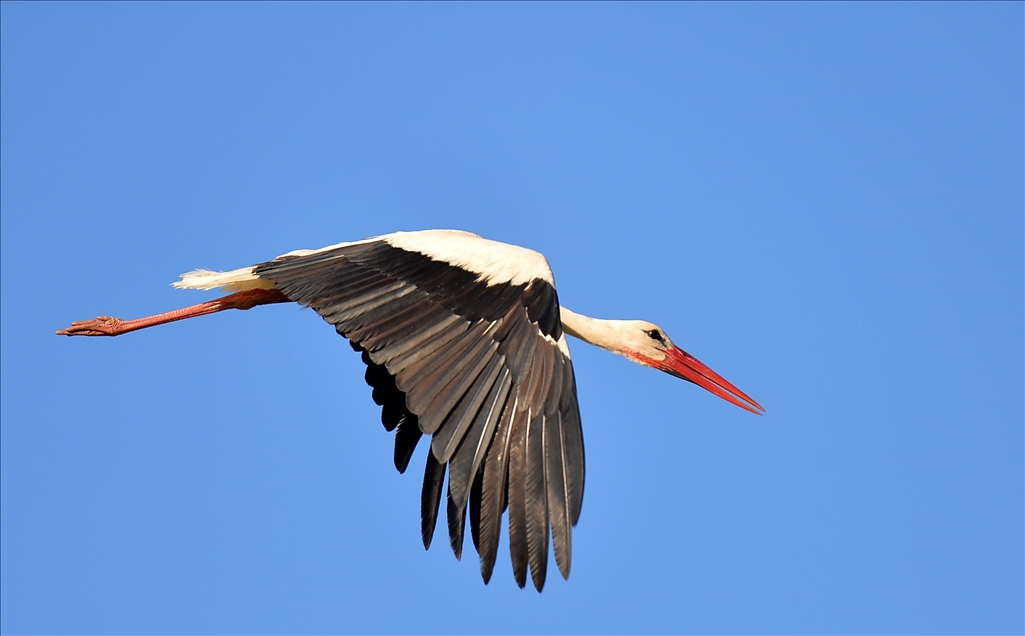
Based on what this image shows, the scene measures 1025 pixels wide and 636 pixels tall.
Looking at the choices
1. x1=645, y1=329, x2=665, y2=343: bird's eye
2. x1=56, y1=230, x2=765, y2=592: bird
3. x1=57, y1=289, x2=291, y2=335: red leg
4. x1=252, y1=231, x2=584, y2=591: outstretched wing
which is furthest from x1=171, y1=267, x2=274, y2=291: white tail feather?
x1=645, y1=329, x2=665, y2=343: bird's eye

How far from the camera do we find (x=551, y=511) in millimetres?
6742

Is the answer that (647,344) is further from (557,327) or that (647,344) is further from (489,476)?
(489,476)

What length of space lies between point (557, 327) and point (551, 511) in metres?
1.33

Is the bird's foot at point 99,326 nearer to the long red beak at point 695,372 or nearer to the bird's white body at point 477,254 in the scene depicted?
the bird's white body at point 477,254

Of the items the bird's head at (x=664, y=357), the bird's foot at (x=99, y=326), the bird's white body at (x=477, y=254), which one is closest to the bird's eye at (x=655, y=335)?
the bird's head at (x=664, y=357)

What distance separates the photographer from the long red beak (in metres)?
10.3

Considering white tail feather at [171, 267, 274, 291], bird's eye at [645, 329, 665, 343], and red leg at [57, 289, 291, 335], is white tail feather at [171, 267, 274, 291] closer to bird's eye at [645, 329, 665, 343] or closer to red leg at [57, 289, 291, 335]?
red leg at [57, 289, 291, 335]

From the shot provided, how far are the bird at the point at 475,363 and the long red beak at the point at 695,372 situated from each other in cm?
231

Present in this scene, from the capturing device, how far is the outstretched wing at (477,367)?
685 cm

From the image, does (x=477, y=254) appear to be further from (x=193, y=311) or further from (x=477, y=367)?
(x=193, y=311)

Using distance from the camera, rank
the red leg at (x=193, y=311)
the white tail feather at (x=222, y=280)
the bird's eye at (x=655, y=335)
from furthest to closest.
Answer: the red leg at (x=193, y=311), the bird's eye at (x=655, y=335), the white tail feather at (x=222, y=280)

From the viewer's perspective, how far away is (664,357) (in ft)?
33.8

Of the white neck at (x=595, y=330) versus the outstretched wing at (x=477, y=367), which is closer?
the outstretched wing at (x=477, y=367)

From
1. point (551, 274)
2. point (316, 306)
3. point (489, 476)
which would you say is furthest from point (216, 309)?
point (489, 476)
